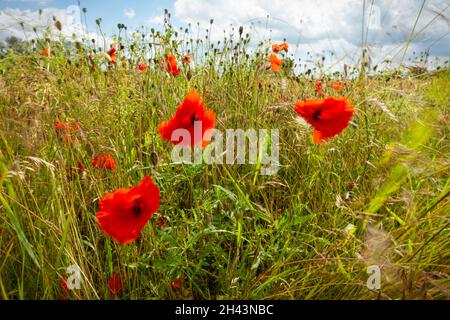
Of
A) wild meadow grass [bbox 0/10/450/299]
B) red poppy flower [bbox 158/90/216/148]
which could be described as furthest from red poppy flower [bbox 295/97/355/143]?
red poppy flower [bbox 158/90/216/148]

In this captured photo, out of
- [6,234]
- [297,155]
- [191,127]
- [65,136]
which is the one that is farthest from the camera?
[297,155]

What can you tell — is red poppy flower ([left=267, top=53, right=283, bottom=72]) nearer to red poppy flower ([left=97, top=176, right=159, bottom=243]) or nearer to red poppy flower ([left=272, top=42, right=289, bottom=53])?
red poppy flower ([left=272, top=42, right=289, bottom=53])

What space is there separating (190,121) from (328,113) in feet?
1.32

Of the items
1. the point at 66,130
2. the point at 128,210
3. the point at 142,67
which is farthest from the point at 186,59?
the point at 128,210

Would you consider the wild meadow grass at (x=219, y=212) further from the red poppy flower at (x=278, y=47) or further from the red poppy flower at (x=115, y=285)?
the red poppy flower at (x=278, y=47)

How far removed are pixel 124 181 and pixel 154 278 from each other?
1.18ft

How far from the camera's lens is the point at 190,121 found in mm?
941

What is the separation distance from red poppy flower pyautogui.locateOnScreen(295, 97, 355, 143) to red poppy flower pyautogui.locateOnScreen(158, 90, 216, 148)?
288mm

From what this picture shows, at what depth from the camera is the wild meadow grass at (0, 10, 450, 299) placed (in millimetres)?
916

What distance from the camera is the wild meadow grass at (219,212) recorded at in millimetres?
916

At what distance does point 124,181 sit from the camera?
1250 mm

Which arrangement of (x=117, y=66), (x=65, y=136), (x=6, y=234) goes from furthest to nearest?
(x=117, y=66) → (x=65, y=136) → (x=6, y=234)
